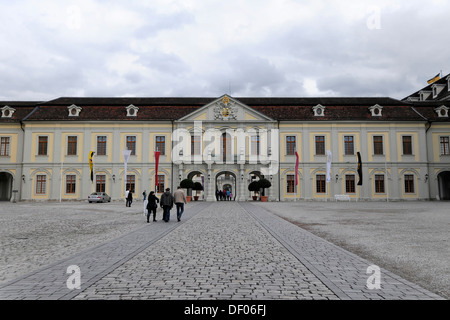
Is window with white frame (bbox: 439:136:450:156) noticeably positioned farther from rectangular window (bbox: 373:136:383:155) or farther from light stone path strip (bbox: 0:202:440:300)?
light stone path strip (bbox: 0:202:440:300)

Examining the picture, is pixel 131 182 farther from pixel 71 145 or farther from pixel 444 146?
pixel 444 146

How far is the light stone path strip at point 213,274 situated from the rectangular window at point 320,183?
31.4 meters

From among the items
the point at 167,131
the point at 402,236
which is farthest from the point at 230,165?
the point at 402,236

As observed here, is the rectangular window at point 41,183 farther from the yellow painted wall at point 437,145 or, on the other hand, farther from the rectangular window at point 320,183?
the yellow painted wall at point 437,145

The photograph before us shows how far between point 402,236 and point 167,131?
107ft

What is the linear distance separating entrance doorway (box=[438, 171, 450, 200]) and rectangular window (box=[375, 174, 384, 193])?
23.5ft

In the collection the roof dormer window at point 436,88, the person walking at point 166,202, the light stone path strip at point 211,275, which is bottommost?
the light stone path strip at point 211,275

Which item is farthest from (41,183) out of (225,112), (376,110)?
(376,110)

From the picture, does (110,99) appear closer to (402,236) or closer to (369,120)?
(369,120)

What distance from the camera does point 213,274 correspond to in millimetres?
6102

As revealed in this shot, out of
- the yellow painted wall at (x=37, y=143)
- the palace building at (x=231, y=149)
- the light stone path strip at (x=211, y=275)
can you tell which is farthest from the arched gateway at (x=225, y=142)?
the light stone path strip at (x=211, y=275)

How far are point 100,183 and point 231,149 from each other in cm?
1501

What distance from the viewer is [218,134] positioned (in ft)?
133

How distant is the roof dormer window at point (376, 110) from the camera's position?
40659 millimetres
